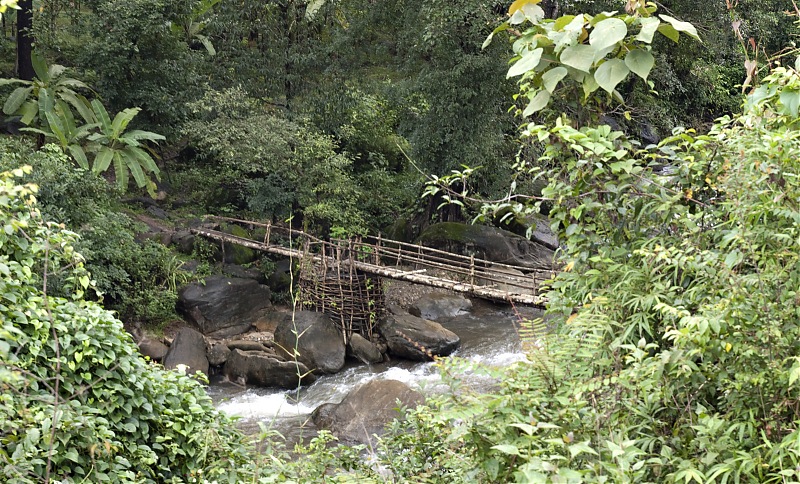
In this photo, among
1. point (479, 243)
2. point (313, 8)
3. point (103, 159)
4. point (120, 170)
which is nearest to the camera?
point (103, 159)

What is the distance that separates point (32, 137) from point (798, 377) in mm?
15651

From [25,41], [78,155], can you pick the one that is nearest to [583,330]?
[78,155]

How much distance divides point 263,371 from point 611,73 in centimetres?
995

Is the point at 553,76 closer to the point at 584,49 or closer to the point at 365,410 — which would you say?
the point at 584,49

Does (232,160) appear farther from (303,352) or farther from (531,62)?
(531,62)

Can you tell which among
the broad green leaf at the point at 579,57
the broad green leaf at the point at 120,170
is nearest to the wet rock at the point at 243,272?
the broad green leaf at the point at 120,170

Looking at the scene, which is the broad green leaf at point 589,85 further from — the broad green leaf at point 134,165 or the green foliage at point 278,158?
the broad green leaf at point 134,165

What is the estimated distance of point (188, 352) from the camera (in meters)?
11.9

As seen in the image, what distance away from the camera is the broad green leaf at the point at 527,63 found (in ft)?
8.71

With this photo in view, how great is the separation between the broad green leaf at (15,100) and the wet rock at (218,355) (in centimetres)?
614

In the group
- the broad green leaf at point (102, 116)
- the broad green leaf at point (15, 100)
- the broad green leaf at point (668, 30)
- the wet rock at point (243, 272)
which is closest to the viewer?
the broad green leaf at point (668, 30)

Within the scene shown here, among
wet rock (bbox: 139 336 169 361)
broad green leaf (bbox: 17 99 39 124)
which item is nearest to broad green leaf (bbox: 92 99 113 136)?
broad green leaf (bbox: 17 99 39 124)

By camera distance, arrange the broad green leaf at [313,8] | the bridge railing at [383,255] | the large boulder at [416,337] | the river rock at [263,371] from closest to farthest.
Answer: the river rock at [263,371]
the large boulder at [416,337]
the bridge railing at [383,255]
the broad green leaf at [313,8]

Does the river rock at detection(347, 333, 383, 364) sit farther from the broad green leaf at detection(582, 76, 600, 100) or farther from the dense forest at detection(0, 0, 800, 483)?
the broad green leaf at detection(582, 76, 600, 100)
